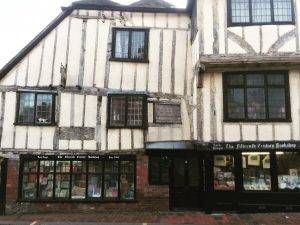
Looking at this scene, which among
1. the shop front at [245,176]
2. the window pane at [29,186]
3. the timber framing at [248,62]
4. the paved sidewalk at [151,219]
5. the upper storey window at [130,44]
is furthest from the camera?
the upper storey window at [130,44]

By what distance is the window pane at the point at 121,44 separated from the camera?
14.2 meters

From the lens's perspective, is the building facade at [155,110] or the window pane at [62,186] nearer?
the building facade at [155,110]

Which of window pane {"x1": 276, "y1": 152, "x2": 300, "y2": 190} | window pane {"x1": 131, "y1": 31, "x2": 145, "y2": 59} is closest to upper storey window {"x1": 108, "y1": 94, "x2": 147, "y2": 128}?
window pane {"x1": 131, "y1": 31, "x2": 145, "y2": 59}

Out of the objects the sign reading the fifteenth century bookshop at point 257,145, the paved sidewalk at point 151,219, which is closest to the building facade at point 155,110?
the sign reading the fifteenth century bookshop at point 257,145

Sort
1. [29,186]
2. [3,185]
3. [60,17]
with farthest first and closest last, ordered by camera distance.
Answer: [60,17], [29,186], [3,185]

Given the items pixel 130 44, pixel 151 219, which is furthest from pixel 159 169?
pixel 130 44

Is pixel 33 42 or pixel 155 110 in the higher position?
pixel 33 42

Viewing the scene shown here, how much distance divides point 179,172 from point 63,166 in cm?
414

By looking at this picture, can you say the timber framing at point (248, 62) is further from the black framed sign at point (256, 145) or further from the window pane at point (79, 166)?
the window pane at point (79, 166)

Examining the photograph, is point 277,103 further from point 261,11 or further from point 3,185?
point 3,185

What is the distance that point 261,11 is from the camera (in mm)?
12867

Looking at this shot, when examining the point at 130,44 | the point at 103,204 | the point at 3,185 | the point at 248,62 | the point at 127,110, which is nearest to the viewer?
the point at 248,62

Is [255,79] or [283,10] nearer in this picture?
[283,10]

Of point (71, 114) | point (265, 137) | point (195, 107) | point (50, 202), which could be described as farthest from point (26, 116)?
point (265, 137)
